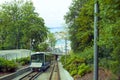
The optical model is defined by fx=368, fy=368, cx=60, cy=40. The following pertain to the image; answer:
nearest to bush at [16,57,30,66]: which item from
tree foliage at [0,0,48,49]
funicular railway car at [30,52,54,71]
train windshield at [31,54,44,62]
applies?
train windshield at [31,54,44,62]

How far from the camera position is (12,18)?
96.8m

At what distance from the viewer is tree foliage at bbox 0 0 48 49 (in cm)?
9588

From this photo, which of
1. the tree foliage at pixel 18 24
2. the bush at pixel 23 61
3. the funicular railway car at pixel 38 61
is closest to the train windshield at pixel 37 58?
→ the funicular railway car at pixel 38 61

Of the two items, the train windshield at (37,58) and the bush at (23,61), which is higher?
the train windshield at (37,58)

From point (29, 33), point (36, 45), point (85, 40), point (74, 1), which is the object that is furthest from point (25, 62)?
point (36, 45)

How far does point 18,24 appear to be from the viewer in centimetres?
9506

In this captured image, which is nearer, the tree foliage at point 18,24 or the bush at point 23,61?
the bush at point 23,61

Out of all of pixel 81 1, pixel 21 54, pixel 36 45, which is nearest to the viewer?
pixel 81 1

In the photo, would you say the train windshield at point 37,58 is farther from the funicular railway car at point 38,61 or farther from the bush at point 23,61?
the bush at point 23,61

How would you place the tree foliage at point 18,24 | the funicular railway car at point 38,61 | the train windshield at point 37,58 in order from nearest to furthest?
the funicular railway car at point 38,61 → the train windshield at point 37,58 → the tree foliage at point 18,24

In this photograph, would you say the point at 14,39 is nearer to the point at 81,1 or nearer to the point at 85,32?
the point at 81,1

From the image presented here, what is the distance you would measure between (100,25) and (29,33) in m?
84.5

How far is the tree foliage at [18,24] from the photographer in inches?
3775

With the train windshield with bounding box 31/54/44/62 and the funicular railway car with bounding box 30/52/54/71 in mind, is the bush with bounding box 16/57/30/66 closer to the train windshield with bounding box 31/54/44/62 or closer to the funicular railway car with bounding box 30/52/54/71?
the train windshield with bounding box 31/54/44/62
